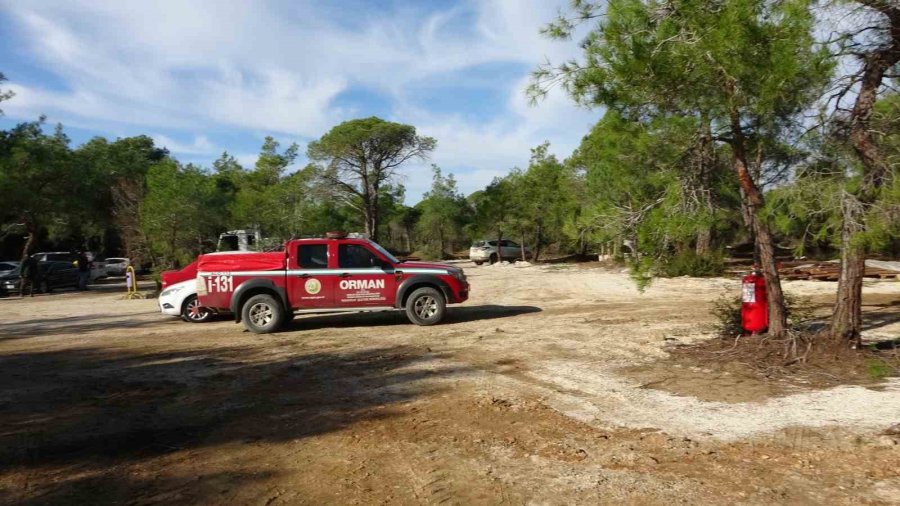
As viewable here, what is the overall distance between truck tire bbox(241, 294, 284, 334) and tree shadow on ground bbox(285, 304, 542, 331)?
2.05 ft

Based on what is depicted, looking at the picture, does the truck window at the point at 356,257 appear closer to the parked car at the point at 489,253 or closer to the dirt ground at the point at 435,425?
the dirt ground at the point at 435,425

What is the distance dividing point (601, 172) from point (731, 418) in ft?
13.6

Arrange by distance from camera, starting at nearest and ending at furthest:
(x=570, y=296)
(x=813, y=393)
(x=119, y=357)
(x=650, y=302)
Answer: (x=813, y=393)
(x=119, y=357)
(x=650, y=302)
(x=570, y=296)

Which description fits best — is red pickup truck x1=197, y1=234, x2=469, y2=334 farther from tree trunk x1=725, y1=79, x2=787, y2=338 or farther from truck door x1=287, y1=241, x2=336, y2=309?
tree trunk x1=725, y1=79, x2=787, y2=338

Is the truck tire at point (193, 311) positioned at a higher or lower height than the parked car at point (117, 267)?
lower

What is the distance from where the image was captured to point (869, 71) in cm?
736

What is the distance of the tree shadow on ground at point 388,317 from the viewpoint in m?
12.6

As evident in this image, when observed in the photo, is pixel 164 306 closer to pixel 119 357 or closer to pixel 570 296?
pixel 119 357

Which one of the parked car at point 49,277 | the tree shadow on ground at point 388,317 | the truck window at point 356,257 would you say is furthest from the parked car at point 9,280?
the truck window at point 356,257

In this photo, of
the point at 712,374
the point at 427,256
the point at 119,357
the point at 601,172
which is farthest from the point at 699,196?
the point at 427,256

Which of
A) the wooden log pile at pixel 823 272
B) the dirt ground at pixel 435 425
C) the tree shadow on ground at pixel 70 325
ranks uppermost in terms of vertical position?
the wooden log pile at pixel 823 272

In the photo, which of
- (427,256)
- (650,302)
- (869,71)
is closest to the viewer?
(869,71)

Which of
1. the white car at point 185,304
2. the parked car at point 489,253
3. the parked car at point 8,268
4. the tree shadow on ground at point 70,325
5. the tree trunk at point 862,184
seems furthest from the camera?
the parked car at point 489,253

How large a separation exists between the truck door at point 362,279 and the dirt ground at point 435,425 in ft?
3.71
